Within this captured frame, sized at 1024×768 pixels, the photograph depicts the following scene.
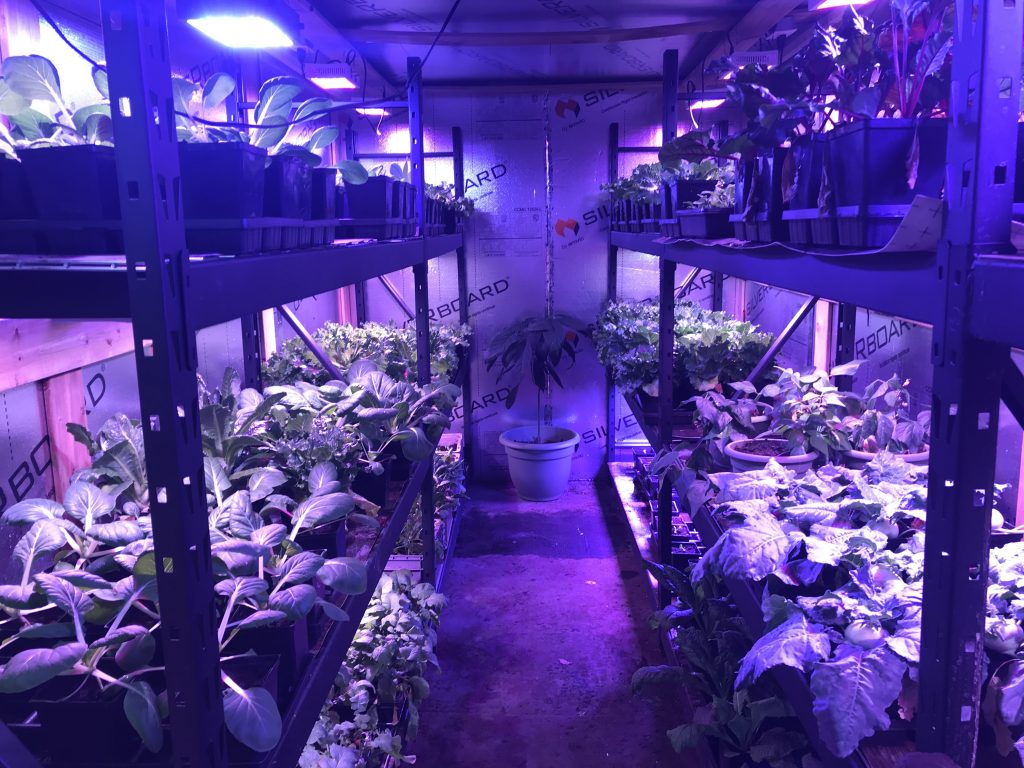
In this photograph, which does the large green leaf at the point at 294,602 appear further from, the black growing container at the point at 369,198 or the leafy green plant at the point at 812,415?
the leafy green plant at the point at 812,415

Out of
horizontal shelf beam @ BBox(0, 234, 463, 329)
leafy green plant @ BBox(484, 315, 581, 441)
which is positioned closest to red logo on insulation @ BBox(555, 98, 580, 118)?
leafy green plant @ BBox(484, 315, 581, 441)

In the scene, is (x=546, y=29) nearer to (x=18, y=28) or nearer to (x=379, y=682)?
(x=18, y=28)

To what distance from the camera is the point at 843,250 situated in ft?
4.06

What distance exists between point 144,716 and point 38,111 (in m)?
0.95

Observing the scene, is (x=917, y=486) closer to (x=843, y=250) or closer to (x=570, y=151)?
(x=843, y=250)

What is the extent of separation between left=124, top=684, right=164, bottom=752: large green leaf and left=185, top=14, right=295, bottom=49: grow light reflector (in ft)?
5.61

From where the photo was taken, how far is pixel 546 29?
4113mm

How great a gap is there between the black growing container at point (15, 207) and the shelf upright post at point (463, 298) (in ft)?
13.3

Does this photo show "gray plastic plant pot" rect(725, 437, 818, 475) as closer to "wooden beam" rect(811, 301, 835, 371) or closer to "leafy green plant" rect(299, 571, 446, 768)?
"leafy green plant" rect(299, 571, 446, 768)

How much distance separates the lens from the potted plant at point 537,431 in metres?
5.14

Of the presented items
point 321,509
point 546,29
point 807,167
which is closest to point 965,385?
point 807,167

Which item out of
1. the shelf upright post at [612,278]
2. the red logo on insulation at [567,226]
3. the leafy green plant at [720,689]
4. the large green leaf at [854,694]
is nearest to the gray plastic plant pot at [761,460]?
the leafy green plant at [720,689]

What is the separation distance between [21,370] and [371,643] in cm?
122

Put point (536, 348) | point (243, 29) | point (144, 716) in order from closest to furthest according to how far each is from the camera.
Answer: point (144, 716)
point (243, 29)
point (536, 348)
